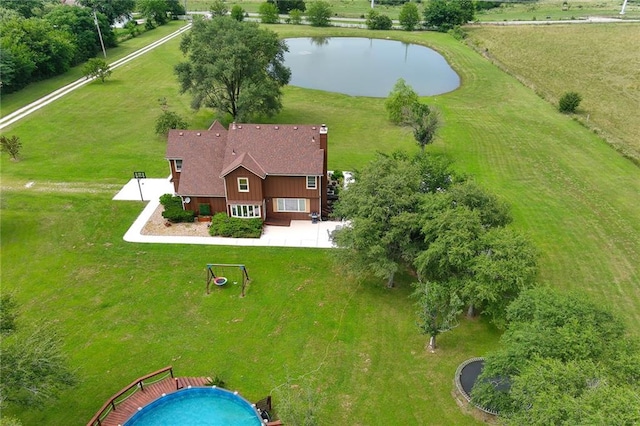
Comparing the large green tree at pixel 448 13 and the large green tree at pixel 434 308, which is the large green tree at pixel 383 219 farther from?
the large green tree at pixel 448 13

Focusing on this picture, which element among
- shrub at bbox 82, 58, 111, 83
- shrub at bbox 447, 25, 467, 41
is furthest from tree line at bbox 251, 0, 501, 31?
shrub at bbox 82, 58, 111, 83

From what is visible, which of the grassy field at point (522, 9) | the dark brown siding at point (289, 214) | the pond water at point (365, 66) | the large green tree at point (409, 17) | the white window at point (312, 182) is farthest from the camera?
the grassy field at point (522, 9)

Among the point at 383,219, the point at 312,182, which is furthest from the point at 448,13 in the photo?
the point at 383,219

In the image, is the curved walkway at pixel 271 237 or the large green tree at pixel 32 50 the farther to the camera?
the large green tree at pixel 32 50

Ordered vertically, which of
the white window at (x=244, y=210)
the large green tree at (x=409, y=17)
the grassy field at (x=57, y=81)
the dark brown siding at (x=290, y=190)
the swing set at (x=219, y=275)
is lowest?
the swing set at (x=219, y=275)

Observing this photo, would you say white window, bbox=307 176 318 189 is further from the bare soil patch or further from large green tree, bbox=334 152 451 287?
the bare soil patch

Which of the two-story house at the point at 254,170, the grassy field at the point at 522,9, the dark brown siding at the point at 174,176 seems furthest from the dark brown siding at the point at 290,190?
the grassy field at the point at 522,9

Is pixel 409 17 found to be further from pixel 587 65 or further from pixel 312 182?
pixel 312 182
